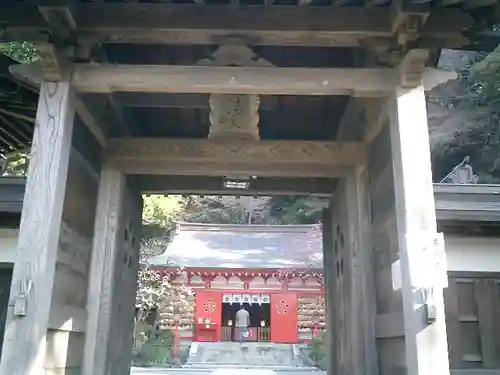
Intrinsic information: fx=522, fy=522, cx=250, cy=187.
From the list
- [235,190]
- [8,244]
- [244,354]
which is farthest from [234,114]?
[244,354]

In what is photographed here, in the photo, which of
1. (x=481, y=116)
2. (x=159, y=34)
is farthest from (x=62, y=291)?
(x=481, y=116)

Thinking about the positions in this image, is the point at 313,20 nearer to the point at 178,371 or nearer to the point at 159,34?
the point at 159,34

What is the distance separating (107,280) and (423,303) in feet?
8.10

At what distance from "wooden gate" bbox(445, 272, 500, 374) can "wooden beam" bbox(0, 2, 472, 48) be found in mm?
2613

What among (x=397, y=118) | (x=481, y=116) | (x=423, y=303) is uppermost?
(x=481, y=116)

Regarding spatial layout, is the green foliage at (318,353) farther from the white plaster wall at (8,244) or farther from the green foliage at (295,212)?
the white plaster wall at (8,244)

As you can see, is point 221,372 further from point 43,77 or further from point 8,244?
point 43,77

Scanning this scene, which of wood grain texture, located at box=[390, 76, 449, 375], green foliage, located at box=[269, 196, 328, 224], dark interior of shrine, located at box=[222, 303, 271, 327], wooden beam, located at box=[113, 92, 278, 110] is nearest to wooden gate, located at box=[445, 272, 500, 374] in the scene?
wood grain texture, located at box=[390, 76, 449, 375]

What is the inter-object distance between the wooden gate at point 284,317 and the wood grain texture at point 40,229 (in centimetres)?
1680

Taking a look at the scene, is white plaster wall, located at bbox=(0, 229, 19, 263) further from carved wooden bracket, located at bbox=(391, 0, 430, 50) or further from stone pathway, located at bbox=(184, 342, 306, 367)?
stone pathway, located at bbox=(184, 342, 306, 367)

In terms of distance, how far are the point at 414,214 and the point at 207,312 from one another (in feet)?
56.4

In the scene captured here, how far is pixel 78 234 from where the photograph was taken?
3816 millimetres

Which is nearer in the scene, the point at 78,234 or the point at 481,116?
the point at 78,234

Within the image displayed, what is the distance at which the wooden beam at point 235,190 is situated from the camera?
5.42 m
